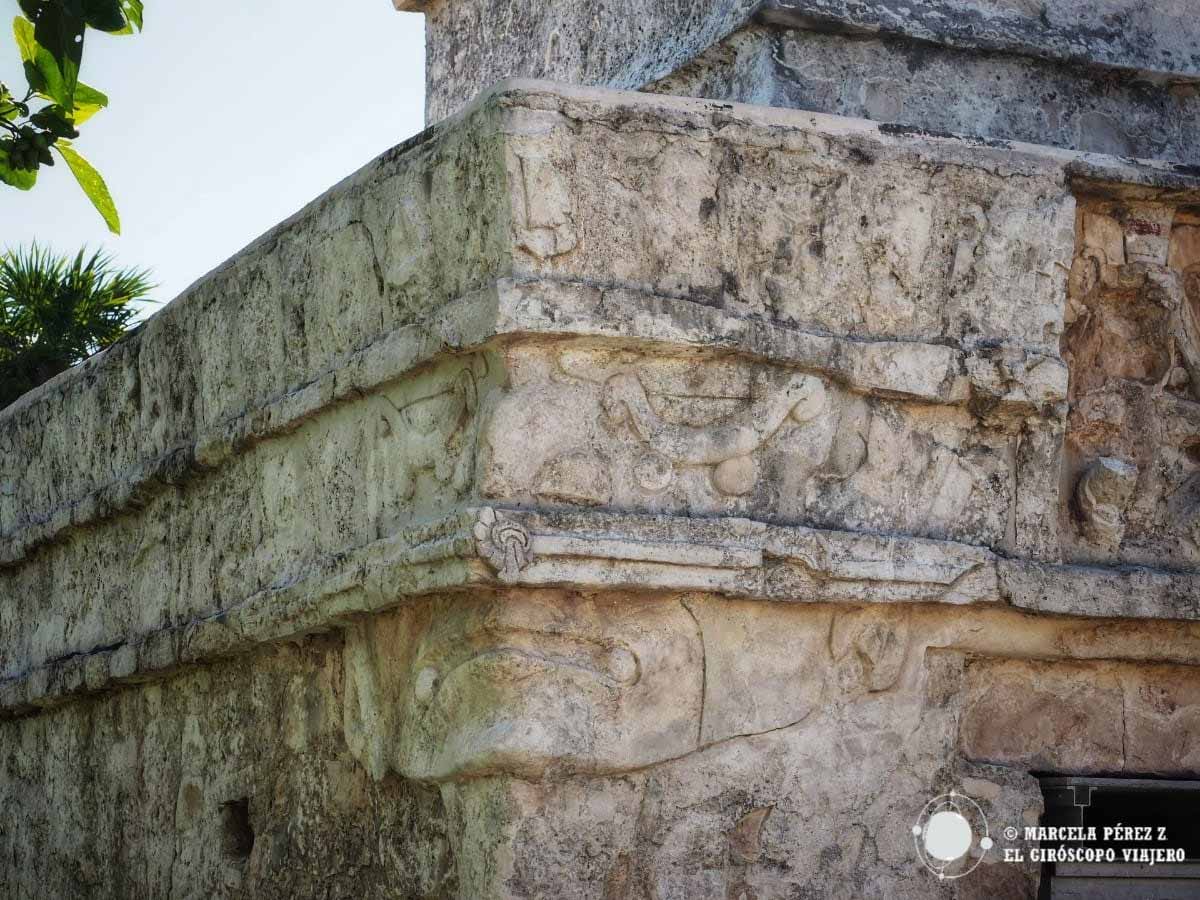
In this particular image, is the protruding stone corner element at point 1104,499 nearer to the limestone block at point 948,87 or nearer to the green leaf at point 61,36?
the limestone block at point 948,87

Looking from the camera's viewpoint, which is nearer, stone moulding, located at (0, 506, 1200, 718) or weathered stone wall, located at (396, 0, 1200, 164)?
stone moulding, located at (0, 506, 1200, 718)

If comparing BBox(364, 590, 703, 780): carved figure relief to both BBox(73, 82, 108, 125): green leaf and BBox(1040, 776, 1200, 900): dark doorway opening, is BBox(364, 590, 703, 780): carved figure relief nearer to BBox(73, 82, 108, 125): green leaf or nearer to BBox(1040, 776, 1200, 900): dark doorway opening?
BBox(1040, 776, 1200, 900): dark doorway opening

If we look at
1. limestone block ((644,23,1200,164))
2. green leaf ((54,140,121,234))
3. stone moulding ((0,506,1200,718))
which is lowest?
stone moulding ((0,506,1200,718))

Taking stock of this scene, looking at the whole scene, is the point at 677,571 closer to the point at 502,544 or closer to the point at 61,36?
the point at 502,544

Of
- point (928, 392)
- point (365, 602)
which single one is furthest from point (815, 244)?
point (365, 602)

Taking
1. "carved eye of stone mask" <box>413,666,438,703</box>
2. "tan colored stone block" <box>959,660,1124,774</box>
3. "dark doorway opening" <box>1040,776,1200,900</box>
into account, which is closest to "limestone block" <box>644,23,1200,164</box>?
"tan colored stone block" <box>959,660,1124,774</box>

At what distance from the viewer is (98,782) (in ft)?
21.9

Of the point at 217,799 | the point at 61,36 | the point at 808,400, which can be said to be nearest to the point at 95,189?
the point at 61,36

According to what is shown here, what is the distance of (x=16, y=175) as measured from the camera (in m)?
4.61

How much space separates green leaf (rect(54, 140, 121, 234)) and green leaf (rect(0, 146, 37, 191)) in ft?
0.36

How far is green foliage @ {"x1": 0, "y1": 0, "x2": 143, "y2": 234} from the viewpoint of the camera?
13.4ft

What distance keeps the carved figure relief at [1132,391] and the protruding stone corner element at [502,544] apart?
62.6 inches

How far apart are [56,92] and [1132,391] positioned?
291 centimetres

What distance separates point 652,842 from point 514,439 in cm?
98
